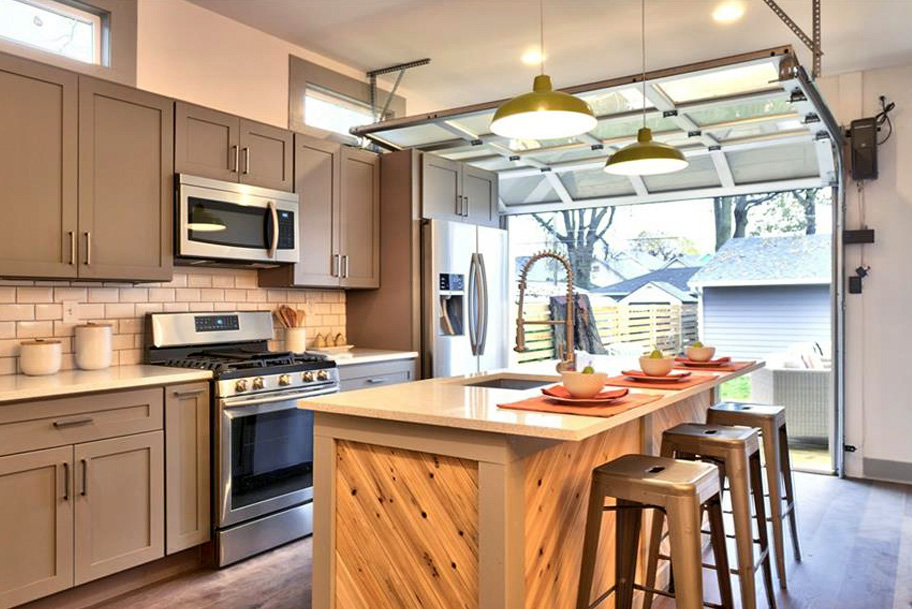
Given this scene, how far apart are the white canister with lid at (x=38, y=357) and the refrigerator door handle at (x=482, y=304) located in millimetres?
2842

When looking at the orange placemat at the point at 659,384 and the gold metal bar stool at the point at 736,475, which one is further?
the orange placemat at the point at 659,384

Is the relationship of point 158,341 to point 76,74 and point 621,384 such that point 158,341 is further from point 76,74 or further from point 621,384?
point 621,384

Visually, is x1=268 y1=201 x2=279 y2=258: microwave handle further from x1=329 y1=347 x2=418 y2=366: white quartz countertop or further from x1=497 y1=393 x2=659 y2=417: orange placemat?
x1=497 y1=393 x2=659 y2=417: orange placemat

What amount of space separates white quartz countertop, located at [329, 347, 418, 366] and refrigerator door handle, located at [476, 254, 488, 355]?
0.64 m

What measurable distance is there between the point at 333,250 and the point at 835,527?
3.51 m

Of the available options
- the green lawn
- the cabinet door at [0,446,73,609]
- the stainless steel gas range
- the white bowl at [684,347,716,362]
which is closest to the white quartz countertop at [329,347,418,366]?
the stainless steel gas range

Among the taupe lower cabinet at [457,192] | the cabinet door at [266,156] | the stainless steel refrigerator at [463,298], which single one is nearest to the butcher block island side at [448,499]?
the cabinet door at [266,156]

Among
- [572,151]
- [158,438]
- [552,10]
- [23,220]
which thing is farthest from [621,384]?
[572,151]

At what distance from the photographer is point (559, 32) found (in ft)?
13.5

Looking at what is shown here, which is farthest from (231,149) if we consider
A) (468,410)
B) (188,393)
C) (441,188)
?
(468,410)

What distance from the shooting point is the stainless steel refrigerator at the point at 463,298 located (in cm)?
468

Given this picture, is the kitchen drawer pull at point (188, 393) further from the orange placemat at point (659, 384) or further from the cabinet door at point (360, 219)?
the orange placemat at point (659, 384)

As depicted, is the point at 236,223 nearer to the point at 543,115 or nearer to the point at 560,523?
the point at 543,115

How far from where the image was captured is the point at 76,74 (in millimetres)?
3035
